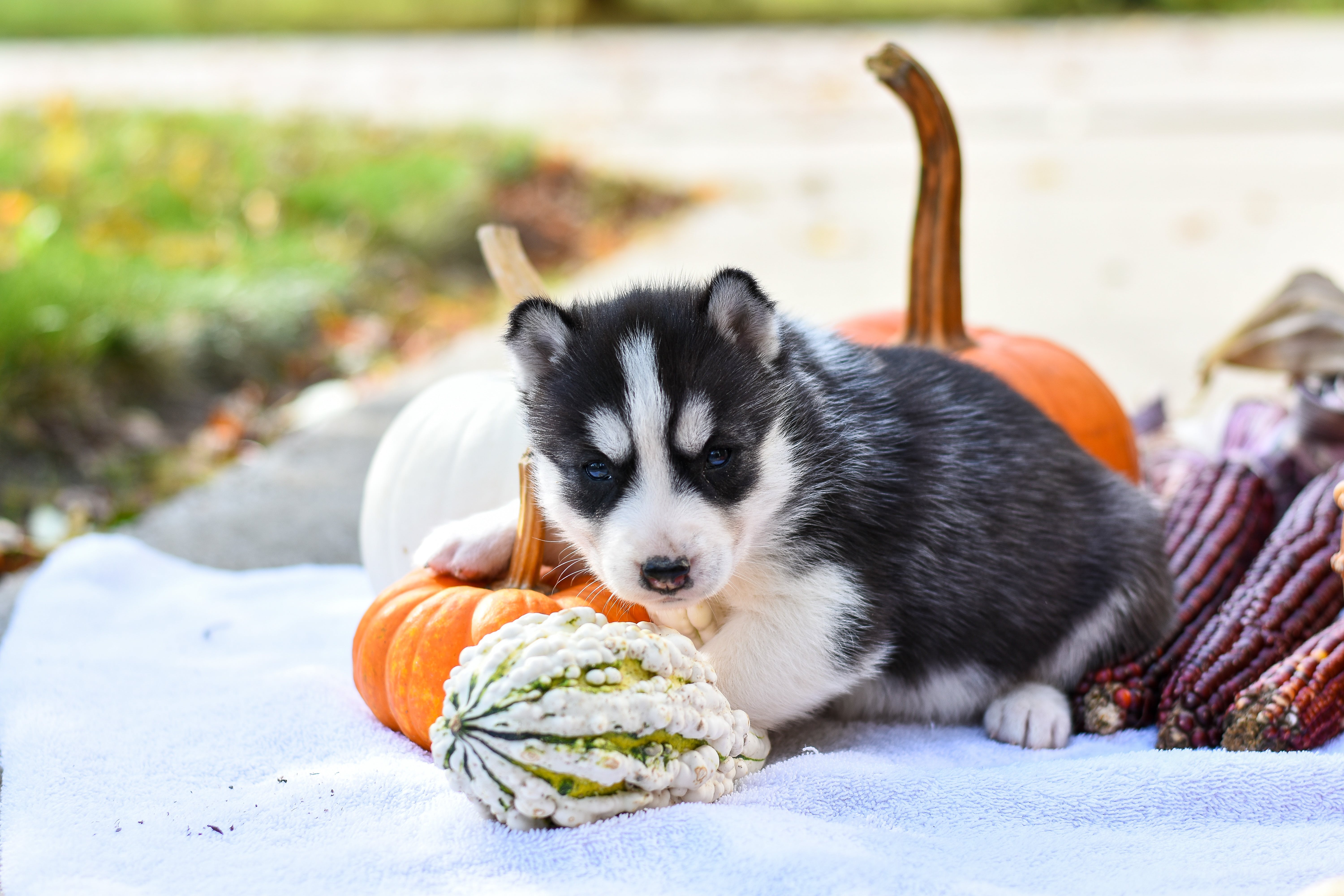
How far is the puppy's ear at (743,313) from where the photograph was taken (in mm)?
2918

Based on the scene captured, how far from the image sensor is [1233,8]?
22.6 m

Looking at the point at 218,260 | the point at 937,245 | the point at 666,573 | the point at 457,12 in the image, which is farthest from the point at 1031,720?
the point at 457,12

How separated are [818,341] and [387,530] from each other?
1481 mm

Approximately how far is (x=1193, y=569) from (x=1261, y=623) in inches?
16.8

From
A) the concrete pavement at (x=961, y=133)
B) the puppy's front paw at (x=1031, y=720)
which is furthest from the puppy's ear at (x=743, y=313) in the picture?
the concrete pavement at (x=961, y=133)

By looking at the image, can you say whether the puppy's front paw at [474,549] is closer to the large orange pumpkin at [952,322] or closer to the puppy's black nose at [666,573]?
the puppy's black nose at [666,573]

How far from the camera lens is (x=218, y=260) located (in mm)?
8047

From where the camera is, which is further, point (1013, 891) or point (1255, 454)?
point (1255, 454)

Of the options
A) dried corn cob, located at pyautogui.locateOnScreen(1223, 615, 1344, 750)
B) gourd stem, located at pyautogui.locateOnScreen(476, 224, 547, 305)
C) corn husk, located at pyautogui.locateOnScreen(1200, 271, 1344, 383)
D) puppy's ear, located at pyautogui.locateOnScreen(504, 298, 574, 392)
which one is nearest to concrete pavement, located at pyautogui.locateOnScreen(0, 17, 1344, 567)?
corn husk, located at pyautogui.locateOnScreen(1200, 271, 1344, 383)

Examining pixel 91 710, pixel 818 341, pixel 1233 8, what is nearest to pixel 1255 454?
pixel 818 341

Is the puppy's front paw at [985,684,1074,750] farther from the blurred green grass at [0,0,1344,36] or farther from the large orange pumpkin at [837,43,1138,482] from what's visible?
the blurred green grass at [0,0,1344,36]

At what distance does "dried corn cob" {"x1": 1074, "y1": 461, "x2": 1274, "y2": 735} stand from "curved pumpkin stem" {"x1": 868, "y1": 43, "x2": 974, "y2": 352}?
0.96 metres

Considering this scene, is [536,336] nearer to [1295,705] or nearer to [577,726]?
[577,726]

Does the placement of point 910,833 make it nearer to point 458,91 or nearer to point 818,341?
point 818,341
